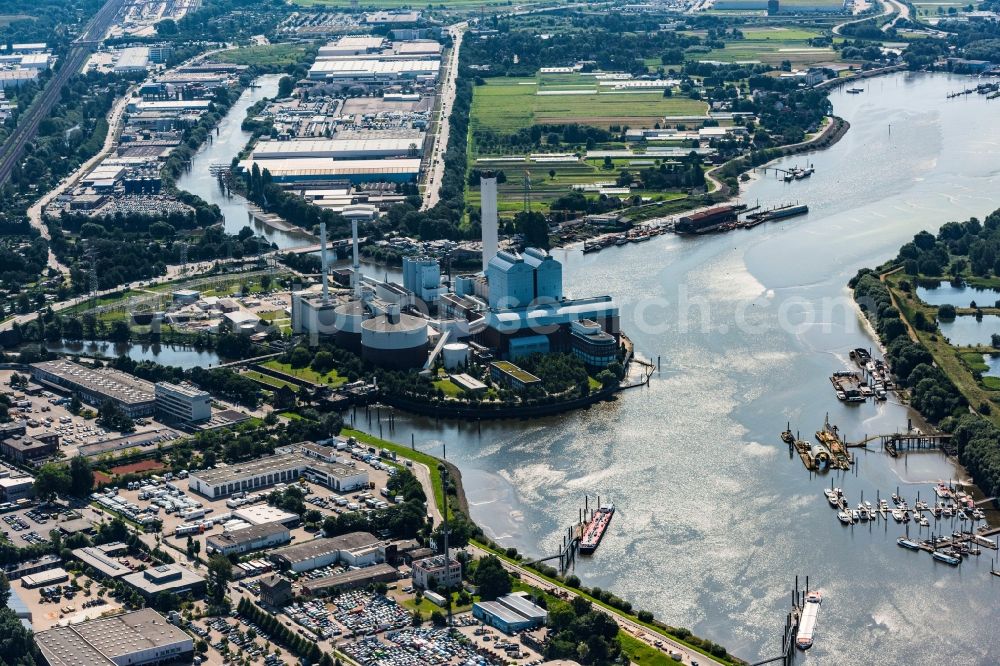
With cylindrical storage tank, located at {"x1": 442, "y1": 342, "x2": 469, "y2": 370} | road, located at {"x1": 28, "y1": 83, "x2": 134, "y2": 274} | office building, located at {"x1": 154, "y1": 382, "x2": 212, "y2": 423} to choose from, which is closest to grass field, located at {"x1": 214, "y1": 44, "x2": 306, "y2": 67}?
road, located at {"x1": 28, "y1": 83, "x2": 134, "y2": 274}

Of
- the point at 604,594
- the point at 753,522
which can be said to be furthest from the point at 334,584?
the point at 753,522

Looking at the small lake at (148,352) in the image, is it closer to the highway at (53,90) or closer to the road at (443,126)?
the road at (443,126)

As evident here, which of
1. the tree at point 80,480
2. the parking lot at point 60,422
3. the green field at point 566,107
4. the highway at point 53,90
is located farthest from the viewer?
the green field at point 566,107

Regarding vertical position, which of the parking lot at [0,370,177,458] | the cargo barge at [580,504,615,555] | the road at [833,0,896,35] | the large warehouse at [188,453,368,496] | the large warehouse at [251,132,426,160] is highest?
the road at [833,0,896,35]

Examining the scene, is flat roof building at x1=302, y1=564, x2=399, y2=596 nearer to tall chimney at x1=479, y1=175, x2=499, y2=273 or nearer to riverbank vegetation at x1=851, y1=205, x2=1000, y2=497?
riverbank vegetation at x1=851, y1=205, x2=1000, y2=497

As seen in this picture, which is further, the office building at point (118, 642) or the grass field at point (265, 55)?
the grass field at point (265, 55)

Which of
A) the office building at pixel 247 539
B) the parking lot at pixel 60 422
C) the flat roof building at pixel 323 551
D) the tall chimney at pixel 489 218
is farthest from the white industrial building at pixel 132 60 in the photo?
the flat roof building at pixel 323 551

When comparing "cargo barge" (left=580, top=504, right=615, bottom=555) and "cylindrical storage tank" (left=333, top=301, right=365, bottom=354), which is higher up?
"cylindrical storage tank" (left=333, top=301, right=365, bottom=354)
